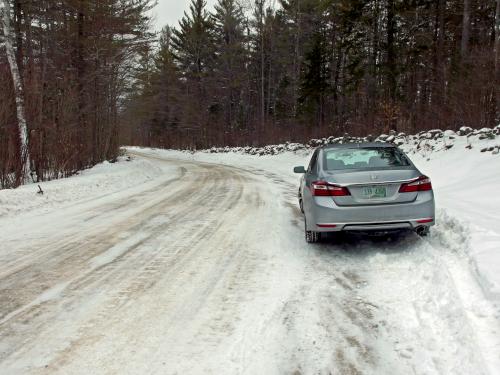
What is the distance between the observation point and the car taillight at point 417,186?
17.3ft

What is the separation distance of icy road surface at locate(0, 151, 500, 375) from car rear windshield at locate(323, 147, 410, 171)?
1160 millimetres

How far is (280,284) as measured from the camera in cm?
444

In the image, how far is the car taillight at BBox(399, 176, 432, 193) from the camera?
528 centimetres

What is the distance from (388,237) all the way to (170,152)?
147 ft

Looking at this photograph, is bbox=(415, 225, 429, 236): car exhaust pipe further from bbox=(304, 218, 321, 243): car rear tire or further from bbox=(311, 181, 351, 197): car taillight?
bbox=(304, 218, 321, 243): car rear tire

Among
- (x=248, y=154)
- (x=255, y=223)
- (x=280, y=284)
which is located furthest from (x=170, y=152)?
(x=280, y=284)

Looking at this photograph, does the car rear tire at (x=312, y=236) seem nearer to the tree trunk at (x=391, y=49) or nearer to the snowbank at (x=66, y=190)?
the snowbank at (x=66, y=190)

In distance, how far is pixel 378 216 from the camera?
521cm

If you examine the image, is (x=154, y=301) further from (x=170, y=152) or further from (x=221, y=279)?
(x=170, y=152)

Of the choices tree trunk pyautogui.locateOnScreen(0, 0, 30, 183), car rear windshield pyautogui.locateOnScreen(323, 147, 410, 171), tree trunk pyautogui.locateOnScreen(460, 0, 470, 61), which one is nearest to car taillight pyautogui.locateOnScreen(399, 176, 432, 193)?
car rear windshield pyautogui.locateOnScreen(323, 147, 410, 171)

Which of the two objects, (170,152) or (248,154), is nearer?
(248,154)

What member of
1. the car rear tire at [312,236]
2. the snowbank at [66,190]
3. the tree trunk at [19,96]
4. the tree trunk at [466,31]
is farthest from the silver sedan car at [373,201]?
the tree trunk at [466,31]

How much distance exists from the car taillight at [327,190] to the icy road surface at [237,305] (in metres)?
0.86

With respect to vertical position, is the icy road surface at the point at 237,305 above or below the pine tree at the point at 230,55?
below
